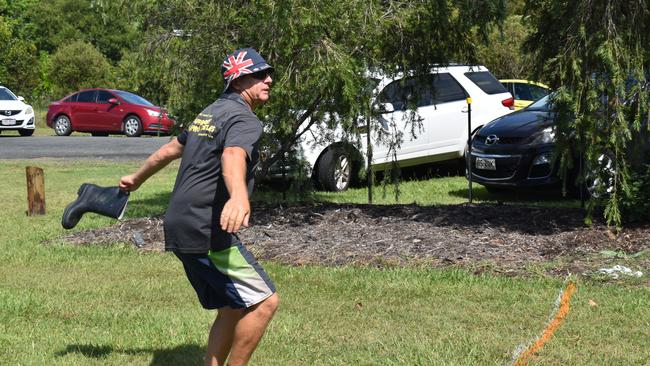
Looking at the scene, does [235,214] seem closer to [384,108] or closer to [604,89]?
[604,89]

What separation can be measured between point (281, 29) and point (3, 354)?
450 centimetres

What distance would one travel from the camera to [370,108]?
412 inches

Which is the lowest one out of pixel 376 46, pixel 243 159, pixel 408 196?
pixel 408 196

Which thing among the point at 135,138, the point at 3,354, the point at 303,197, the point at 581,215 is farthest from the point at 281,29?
the point at 135,138

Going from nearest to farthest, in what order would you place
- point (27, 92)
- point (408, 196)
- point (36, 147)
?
point (408, 196)
point (36, 147)
point (27, 92)

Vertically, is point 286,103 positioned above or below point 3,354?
above

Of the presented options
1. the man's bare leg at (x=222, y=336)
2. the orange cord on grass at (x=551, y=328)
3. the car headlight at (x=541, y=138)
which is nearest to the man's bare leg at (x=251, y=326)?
the man's bare leg at (x=222, y=336)

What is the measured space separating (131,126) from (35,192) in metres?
17.0

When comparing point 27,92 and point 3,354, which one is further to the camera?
point 27,92

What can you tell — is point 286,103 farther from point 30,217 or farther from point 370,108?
point 30,217

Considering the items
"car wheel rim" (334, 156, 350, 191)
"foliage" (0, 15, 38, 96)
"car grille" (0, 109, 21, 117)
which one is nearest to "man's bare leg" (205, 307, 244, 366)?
"car wheel rim" (334, 156, 350, 191)

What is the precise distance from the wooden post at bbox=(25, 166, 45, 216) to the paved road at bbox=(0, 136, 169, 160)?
351 inches

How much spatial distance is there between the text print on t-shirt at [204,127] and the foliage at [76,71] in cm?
4255

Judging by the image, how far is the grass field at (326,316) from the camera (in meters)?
6.11
